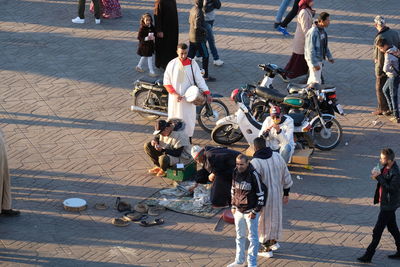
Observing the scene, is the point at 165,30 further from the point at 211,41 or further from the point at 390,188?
the point at 390,188

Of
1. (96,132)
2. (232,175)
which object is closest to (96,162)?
(96,132)

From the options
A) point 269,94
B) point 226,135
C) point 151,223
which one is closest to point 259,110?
point 269,94

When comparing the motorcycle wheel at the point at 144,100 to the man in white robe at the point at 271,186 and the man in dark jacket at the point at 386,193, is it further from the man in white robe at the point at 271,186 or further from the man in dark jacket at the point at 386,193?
the man in dark jacket at the point at 386,193

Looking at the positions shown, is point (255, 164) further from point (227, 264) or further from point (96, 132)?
point (96, 132)

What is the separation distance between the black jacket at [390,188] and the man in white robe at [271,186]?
3.68ft

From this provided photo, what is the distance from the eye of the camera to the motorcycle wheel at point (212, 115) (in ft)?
47.9

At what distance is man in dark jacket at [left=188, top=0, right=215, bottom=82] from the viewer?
16.2 meters

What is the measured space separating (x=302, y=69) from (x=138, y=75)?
304 centimetres

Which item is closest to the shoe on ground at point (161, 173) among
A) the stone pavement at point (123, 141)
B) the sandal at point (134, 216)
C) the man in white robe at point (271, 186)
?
the stone pavement at point (123, 141)

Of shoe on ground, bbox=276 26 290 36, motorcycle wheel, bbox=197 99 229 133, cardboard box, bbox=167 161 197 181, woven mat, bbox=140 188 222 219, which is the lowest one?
woven mat, bbox=140 188 222 219

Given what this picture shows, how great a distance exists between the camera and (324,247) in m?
11.6

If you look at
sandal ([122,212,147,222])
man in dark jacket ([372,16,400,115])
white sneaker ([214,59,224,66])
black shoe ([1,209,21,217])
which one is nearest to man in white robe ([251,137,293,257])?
sandal ([122,212,147,222])

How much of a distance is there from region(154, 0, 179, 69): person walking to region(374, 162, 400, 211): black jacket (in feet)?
22.4

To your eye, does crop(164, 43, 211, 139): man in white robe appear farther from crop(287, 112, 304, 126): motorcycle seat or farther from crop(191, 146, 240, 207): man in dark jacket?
crop(191, 146, 240, 207): man in dark jacket
